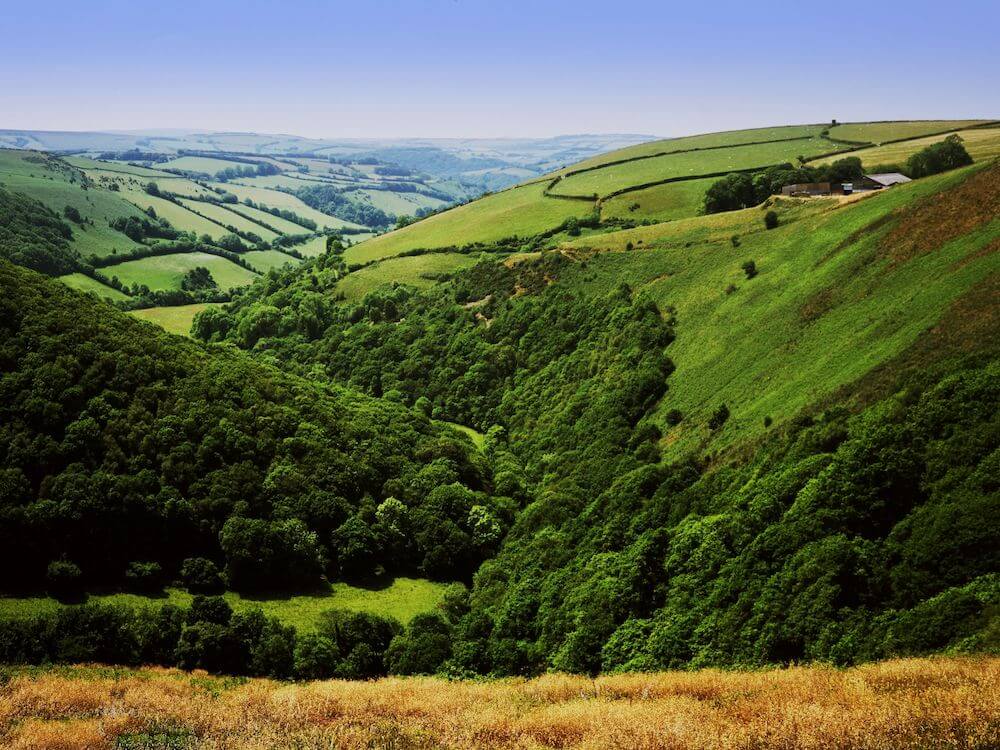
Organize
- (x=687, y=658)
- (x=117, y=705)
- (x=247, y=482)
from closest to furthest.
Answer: (x=117, y=705), (x=687, y=658), (x=247, y=482)

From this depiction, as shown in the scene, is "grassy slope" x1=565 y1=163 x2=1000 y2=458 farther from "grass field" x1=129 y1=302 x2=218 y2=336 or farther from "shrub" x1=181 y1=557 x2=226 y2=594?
"grass field" x1=129 y1=302 x2=218 y2=336

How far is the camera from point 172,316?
7156 inches

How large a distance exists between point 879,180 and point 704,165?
226ft

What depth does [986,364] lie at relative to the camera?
39844mm

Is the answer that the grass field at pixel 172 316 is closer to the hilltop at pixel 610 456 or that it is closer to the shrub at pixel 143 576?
the hilltop at pixel 610 456

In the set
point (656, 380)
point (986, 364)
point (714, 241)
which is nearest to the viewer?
point (986, 364)

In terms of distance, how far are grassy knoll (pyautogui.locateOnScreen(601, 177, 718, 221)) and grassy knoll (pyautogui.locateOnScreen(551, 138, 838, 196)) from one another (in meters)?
8.79

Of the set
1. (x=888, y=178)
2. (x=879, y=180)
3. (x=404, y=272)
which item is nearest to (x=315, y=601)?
(x=404, y=272)

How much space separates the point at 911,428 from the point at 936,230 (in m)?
35.7

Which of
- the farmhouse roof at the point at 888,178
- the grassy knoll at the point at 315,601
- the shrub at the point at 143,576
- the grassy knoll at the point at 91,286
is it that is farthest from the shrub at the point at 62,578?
the grassy knoll at the point at 91,286

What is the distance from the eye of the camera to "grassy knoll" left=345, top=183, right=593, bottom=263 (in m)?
167

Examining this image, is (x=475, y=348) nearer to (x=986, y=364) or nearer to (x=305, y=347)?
(x=305, y=347)

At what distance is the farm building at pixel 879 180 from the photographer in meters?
118

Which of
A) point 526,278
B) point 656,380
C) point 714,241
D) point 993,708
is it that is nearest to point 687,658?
point 993,708
